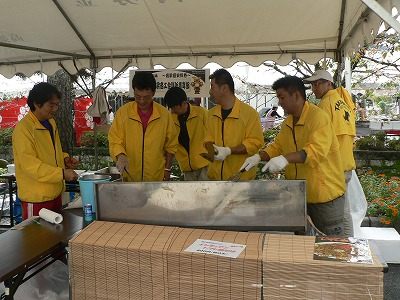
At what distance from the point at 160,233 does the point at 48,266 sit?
37.9 inches

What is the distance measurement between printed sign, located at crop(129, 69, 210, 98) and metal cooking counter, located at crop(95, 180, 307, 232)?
117 inches

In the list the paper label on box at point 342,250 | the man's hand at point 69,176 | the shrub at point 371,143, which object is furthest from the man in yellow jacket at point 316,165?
the shrub at point 371,143

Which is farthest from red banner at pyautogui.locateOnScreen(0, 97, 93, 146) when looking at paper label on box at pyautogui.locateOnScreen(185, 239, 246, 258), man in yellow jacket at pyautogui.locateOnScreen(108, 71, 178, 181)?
paper label on box at pyautogui.locateOnScreen(185, 239, 246, 258)

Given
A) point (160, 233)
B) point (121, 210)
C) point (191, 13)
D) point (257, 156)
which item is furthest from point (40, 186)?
point (191, 13)

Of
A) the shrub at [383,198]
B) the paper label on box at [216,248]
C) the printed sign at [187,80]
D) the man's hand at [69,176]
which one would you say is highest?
the printed sign at [187,80]

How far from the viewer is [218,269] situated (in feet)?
4.98

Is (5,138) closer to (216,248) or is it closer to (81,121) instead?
(81,121)

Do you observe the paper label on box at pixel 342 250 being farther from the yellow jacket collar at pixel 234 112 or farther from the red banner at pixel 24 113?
the red banner at pixel 24 113

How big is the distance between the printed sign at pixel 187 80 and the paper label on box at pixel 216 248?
330 cm

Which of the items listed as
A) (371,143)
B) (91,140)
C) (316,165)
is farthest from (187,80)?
(91,140)

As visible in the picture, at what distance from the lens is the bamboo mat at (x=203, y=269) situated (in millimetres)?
1419

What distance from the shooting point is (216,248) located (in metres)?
1.60

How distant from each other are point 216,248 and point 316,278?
40cm

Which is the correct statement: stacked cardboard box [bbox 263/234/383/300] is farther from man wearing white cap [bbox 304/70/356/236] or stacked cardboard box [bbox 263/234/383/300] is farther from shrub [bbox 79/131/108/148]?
shrub [bbox 79/131/108/148]
